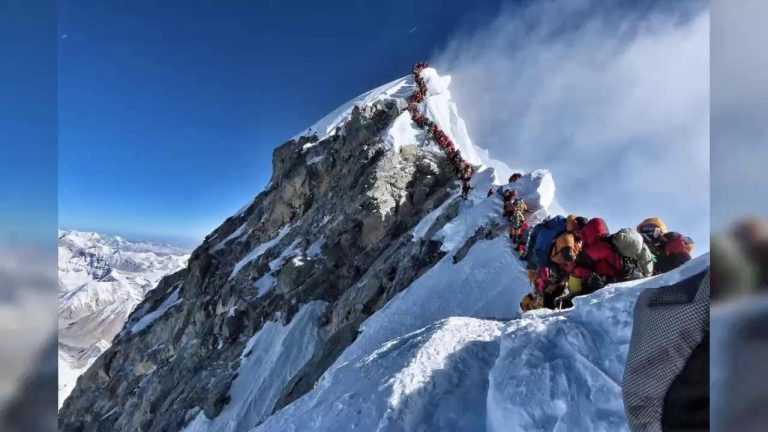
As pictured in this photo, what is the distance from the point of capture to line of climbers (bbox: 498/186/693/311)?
4.38m

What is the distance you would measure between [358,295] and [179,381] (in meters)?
11.5

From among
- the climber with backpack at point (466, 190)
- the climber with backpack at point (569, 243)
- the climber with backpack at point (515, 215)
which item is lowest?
the climber with backpack at point (569, 243)

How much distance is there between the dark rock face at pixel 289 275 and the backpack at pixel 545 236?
20.0ft

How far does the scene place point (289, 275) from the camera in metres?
18.3

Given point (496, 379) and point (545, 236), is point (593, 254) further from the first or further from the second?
point (496, 379)

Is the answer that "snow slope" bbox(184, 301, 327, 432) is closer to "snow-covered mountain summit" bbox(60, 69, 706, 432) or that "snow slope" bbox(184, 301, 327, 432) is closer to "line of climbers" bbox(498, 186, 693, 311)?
"snow-covered mountain summit" bbox(60, 69, 706, 432)

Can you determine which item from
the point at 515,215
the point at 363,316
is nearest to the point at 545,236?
the point at 515,215

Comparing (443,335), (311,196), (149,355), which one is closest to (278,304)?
(311,196)

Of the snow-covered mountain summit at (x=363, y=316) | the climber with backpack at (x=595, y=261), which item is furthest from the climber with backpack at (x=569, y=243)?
the snow-covered mountain summit at (x=363, y=316)

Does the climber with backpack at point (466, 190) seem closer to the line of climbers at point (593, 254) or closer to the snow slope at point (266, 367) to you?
the snow slope at point (266, 367)

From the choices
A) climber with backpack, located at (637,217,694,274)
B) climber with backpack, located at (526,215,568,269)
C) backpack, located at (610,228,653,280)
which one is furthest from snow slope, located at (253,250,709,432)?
climber with backpack, located at (637,217,694,274)

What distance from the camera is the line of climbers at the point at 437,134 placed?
16250 millimetres

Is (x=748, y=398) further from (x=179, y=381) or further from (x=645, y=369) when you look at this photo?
(x=179, y=381)

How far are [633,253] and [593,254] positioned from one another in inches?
17.4
